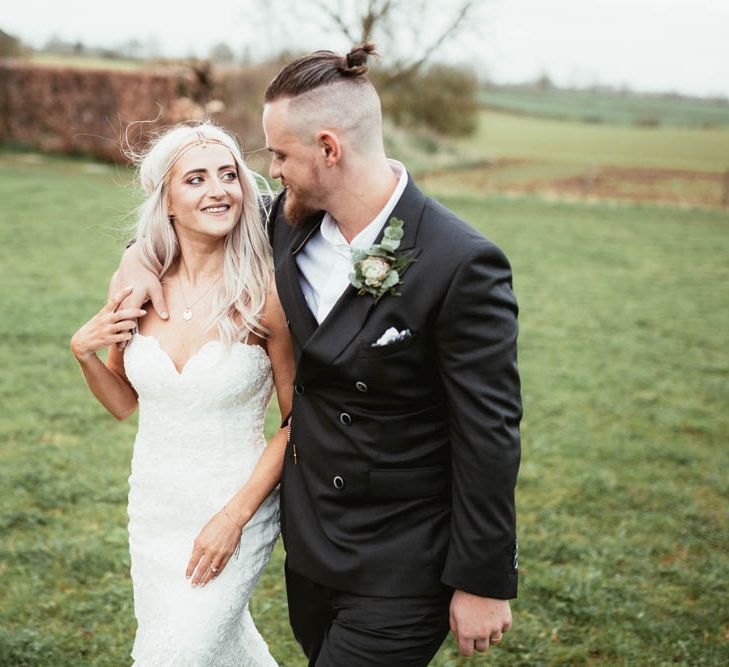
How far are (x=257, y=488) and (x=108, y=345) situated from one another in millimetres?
793

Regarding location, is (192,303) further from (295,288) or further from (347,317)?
(347,317)

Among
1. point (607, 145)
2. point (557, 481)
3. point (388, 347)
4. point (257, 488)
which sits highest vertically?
point (388, 347)

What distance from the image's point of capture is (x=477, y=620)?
8.16ft

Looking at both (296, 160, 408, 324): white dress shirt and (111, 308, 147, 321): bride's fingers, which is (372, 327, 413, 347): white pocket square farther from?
(111, 308, 147, 321): bride's fingers

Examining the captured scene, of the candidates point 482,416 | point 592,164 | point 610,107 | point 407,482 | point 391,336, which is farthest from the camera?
point 610,107

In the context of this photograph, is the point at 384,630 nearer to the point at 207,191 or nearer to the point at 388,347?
the point at 388,347

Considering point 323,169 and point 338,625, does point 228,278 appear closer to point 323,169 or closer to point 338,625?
point 323,169

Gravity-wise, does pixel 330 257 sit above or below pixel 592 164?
above

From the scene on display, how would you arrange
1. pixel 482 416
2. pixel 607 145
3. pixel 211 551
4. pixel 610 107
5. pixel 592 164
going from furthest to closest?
pixel 610 107
pixel 607 145
pixel 592 164
pixel 211 551
pixel 482 416

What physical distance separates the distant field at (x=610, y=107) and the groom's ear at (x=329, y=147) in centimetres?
3975

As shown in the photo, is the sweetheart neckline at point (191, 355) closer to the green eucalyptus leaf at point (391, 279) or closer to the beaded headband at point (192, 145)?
the beaded headband at point (192, 145)

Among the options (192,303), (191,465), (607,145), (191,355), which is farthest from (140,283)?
(607,145)

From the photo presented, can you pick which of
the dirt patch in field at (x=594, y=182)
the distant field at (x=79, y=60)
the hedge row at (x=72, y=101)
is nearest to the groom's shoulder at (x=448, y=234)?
the dirt patch in field at (x=594, y=182)

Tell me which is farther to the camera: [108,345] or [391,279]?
[108,345]
